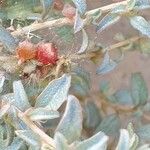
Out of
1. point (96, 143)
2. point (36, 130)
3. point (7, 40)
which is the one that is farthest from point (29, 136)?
point (7, 40)

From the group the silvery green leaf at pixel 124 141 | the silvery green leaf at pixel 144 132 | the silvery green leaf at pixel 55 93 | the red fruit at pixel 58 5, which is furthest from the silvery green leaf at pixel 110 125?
the silvery green leaf at pixel 124 141

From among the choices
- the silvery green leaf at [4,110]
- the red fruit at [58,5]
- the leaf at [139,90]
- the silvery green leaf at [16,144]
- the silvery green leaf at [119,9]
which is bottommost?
the leaf at [139,90]

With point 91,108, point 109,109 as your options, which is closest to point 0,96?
point 91,108

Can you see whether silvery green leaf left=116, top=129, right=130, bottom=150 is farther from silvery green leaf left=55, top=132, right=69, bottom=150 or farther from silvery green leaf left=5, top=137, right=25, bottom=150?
silvery green leaf left=5, top=137, right=25, bottom=150

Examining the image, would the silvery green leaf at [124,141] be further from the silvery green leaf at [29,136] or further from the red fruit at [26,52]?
the red fruit at [26,52]

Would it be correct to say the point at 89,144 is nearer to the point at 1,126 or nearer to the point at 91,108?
the point at 1,126

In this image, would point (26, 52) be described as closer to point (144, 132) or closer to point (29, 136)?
point (29, 136)

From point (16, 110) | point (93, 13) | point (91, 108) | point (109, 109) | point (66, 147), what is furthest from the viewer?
point (109, 109)
